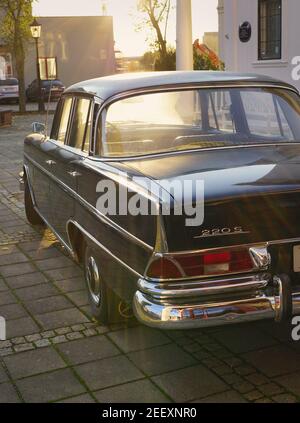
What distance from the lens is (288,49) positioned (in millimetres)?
14734

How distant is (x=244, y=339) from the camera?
4254mm

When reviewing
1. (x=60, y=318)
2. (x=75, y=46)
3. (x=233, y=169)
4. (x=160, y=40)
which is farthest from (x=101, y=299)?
(x=75, y=46)

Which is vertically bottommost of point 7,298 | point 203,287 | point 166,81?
point 7,298

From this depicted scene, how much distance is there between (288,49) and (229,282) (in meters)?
12.3

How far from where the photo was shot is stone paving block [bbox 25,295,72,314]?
494cm

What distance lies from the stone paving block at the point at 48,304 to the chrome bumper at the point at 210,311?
5.44 feet

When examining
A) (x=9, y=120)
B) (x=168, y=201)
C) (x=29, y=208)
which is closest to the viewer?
(x=168, y=201)

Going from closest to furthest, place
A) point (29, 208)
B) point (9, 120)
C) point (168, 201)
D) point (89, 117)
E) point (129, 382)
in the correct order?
point (168, 201) → point (129, 382) → point (89, 117) → point (29, 208) → point (9, 120)

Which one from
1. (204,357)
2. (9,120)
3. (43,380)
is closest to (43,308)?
(43,380)

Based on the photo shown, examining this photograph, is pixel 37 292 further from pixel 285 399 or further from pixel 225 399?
pixel 285 399

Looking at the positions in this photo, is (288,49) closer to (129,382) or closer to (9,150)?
(9,150)

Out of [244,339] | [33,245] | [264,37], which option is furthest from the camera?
[264,37]

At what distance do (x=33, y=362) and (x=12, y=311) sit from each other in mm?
973

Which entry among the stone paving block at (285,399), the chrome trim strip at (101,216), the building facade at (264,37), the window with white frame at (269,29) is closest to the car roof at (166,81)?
the chrome trim strip at (101,216)
